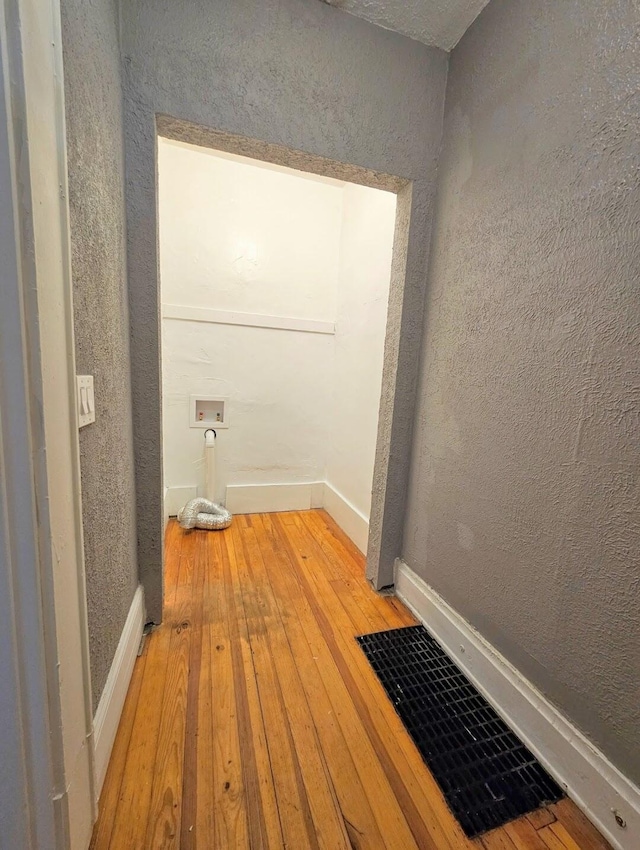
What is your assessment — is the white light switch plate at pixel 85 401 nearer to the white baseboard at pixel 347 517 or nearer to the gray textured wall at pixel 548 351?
the gray textured wall at pixel 548 351

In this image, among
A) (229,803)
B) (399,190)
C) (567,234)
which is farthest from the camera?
(399,190)

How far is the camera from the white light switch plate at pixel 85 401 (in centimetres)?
74

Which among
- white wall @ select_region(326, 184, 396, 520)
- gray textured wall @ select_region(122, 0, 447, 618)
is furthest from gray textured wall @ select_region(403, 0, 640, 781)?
white wall @ select_region(326, 184, 396, 520)

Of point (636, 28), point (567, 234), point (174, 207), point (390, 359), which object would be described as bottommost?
point (390, 359)

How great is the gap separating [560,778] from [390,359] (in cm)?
153

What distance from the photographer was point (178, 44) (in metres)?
1.10

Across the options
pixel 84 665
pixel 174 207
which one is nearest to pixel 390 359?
pixel 84 665

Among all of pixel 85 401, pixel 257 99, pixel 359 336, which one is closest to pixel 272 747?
pixel 85 401

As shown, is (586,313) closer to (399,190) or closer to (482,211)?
(482,211)

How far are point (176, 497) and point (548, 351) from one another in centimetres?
235

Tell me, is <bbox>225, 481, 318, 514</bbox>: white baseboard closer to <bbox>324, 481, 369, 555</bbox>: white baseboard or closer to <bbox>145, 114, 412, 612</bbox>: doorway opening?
<bbox>324, 481, 369, 555</bbox>: white baseboard

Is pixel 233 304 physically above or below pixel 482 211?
below

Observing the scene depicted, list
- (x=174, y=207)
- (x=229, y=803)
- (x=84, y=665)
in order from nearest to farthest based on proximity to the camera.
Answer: (x=84, y=665) < (x=229, y=803) < (x=174, y=207)

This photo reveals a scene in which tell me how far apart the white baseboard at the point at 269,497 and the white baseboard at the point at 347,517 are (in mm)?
164
